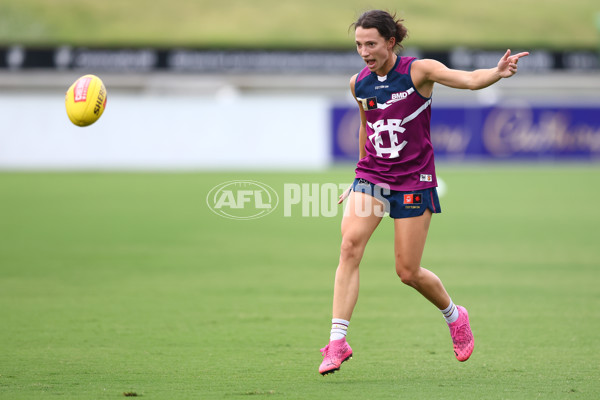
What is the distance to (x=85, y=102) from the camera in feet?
23.8

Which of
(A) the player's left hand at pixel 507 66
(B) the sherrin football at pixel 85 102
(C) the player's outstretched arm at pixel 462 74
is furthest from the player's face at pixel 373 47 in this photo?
(B) the sherrin football at pixel 85 102

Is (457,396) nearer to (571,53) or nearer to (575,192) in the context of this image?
(575,192)

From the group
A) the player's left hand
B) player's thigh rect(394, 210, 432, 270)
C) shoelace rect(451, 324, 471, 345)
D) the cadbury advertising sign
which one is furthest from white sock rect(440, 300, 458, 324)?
the cadbury advertising sign

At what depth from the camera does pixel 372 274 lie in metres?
10.5

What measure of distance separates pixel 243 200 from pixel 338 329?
40.8 ft

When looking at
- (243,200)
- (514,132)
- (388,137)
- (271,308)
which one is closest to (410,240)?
(388,137)

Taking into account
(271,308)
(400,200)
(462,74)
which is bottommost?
(271,308)

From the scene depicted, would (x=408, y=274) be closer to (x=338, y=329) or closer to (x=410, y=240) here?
(x=410, y=240)

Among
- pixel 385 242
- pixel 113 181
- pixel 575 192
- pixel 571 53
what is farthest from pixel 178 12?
pixel 385 242

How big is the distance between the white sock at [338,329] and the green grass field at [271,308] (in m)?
0.26

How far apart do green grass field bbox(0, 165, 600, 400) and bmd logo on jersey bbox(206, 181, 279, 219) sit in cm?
78

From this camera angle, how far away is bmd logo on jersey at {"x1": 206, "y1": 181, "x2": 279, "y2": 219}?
1792cm

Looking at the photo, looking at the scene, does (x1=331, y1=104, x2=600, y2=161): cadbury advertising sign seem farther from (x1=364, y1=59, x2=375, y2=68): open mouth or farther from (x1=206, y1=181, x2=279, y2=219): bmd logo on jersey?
(x1=364, y1=59, x2=375, y2=68): open mouth

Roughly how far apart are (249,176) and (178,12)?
34433 mm
